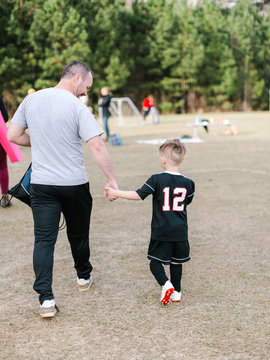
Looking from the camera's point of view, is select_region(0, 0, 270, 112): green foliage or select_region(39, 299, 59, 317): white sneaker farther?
select_region(0, 0, 270, 112): green foliage

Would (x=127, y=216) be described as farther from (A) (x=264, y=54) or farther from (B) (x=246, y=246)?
(A) (x=264, y=54)

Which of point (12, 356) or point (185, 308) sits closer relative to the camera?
point (12, 356)

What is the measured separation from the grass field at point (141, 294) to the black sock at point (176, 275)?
14cm

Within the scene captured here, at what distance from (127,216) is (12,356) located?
12.8ft

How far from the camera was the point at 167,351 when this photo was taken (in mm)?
3027

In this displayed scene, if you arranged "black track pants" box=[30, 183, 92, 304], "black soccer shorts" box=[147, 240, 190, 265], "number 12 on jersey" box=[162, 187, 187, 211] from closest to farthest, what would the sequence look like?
1. "black track pants" box=[30, 183, 92, 304]
2. "number 12 on jersey" box=[162, 187, 187, 211]
3. "black soccer shorts" box=[147, 240, 190, 265]

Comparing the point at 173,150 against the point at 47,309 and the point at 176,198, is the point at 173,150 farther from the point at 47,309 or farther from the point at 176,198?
the point at 47,309

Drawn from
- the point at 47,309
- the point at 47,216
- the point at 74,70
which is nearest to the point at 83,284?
the point at 47,309

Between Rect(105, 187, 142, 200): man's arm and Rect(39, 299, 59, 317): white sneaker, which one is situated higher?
Rect(105, 187, 142, 200): man's arm

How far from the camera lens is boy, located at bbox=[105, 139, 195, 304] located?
3.56 meters

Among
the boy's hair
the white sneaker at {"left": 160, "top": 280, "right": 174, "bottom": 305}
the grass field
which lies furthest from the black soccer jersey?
the grass field

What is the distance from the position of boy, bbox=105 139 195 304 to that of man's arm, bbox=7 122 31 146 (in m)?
0.72

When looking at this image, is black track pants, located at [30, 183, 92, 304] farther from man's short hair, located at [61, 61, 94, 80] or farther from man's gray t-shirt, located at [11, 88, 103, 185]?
man's short hair, located at [61, 61, 94, 80]

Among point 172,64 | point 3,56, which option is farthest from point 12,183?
point 172,64
